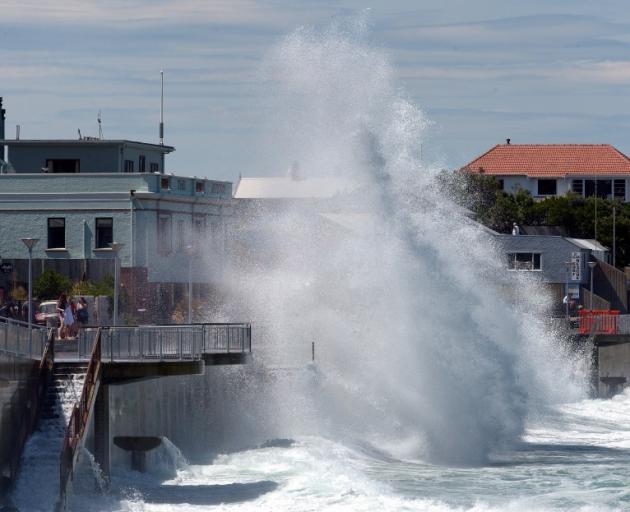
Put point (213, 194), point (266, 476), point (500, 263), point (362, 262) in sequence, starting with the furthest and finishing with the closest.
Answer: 1. point (500, 263)
2. point (213, 194)
3. point (362, 262)
4. point (266, 476)

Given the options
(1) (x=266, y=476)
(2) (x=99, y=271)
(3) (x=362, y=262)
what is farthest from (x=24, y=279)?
(1) (x=266, y=476)

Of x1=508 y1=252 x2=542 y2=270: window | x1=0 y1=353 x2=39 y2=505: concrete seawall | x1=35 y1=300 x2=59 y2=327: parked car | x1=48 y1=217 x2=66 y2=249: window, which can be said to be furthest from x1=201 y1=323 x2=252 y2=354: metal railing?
x1=508 y1=252 x2=542 y2=270: window

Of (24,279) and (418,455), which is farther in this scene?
(24,279)

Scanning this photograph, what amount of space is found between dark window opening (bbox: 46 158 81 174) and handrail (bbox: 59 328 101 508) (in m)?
31.7

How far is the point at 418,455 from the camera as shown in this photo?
3759cm

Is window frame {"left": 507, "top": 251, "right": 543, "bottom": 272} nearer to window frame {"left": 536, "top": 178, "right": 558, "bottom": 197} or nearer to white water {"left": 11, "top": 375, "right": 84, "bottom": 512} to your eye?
window frame {"left": 536, "top": 178, "right": 558, "bottom": 197}

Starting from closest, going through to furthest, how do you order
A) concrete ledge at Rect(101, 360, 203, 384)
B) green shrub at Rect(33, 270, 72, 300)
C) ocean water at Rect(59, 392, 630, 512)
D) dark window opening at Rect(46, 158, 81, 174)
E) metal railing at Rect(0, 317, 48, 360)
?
1. metal railing at Rect(0, 317, 48, 360)
2. ocean water at Rect(59, 392, 630, 512)
3. concrete ledge at Rect(101, 360, 203, 384)
4. green shrub at Rect(33, 270, 72, 300)
5. dark window opening at Rect(46, 158, 81, 174)

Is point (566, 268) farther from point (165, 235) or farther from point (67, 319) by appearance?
point (67, 319)

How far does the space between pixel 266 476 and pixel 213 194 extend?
2990cm

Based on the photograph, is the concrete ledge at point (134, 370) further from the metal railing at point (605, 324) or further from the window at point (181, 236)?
the metal railing at point (605, 324)

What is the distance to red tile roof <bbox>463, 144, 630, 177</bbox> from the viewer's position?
409ft

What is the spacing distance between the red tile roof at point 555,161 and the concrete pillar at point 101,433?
9544 cm

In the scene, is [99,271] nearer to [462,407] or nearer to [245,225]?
[245,225]

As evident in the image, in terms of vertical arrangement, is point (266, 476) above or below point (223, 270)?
below
